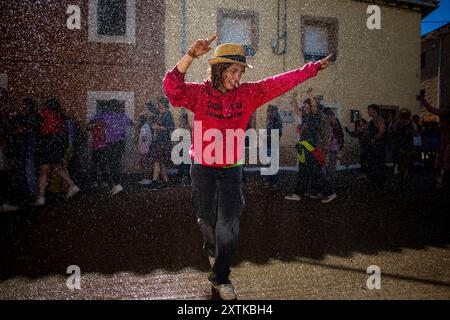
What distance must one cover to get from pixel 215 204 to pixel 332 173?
9.78 m

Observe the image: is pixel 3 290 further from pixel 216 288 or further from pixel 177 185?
pixel 177 185

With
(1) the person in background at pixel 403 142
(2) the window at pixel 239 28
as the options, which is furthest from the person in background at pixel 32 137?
(2) the window at pixel 239 28

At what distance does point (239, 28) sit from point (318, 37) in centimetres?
335

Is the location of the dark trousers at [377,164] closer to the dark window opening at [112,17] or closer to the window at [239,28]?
the window at [239,28]

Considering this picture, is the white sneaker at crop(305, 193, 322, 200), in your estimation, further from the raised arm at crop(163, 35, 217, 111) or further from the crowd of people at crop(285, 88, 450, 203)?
the raised arm at crop(163, 35, 217, 111)

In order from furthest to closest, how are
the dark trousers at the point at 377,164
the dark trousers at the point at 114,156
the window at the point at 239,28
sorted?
the window at the point at 239,28
the dark trousers at the point at 377,164
the dark trousers at the point at 114,156

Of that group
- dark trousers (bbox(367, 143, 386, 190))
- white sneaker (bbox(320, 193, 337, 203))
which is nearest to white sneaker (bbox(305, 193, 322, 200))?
white sneaker (bbox(320, 193, 337, 203))

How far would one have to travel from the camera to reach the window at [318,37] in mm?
14586

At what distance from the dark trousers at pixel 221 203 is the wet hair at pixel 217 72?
0.67 metres

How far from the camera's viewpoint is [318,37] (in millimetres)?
14828

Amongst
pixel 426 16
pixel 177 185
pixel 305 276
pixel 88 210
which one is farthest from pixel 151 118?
pixel 426 16

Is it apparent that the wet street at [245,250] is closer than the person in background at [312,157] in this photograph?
Yes

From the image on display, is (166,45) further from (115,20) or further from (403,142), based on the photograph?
(403,142)

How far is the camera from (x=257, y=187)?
9055 millimetres
